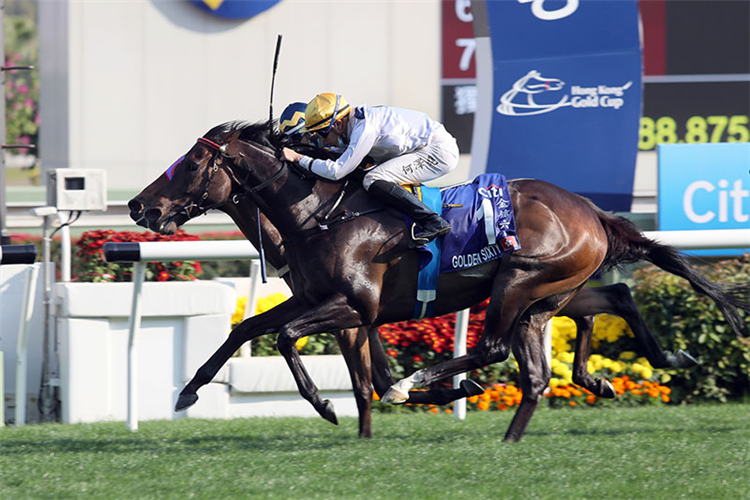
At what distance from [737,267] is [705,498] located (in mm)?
3425

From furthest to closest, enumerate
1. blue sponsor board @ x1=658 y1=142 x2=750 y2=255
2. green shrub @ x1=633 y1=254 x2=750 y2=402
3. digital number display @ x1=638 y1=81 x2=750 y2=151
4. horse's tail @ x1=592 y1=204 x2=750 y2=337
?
digital number display @ x1=638 y1=81 x2=750 y2=151, blue sponsor board @ x1=658 y1=142 x2=750 y2=255, green shrub @ x1=633 y1=254 x2=750 y2=402, horse's tail @ x1=592 y1=204 x2=750 y2=337

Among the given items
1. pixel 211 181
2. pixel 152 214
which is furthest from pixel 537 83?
pixel 152 214

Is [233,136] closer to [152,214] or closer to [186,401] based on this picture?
[152,214]

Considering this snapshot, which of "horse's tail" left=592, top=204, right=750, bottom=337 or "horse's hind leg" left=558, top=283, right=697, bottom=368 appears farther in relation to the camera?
"horse's hind leg" left=558, top=283, right=697, bottom=368

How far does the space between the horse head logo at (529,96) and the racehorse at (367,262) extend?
7.40 ft

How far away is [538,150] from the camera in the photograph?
25.1 ft

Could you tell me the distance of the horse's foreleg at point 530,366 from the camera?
5219mm

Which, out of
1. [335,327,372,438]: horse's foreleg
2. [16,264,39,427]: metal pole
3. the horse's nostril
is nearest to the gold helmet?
the horse's nostril

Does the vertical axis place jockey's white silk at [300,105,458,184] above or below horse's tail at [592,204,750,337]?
above

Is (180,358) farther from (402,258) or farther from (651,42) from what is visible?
(651,42)

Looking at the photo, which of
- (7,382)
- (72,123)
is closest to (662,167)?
(7,382)

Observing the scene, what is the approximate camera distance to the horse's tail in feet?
17.8

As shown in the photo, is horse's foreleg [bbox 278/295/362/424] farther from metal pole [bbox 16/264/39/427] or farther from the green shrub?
the green shrub

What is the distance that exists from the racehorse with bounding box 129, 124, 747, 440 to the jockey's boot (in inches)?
3.6
